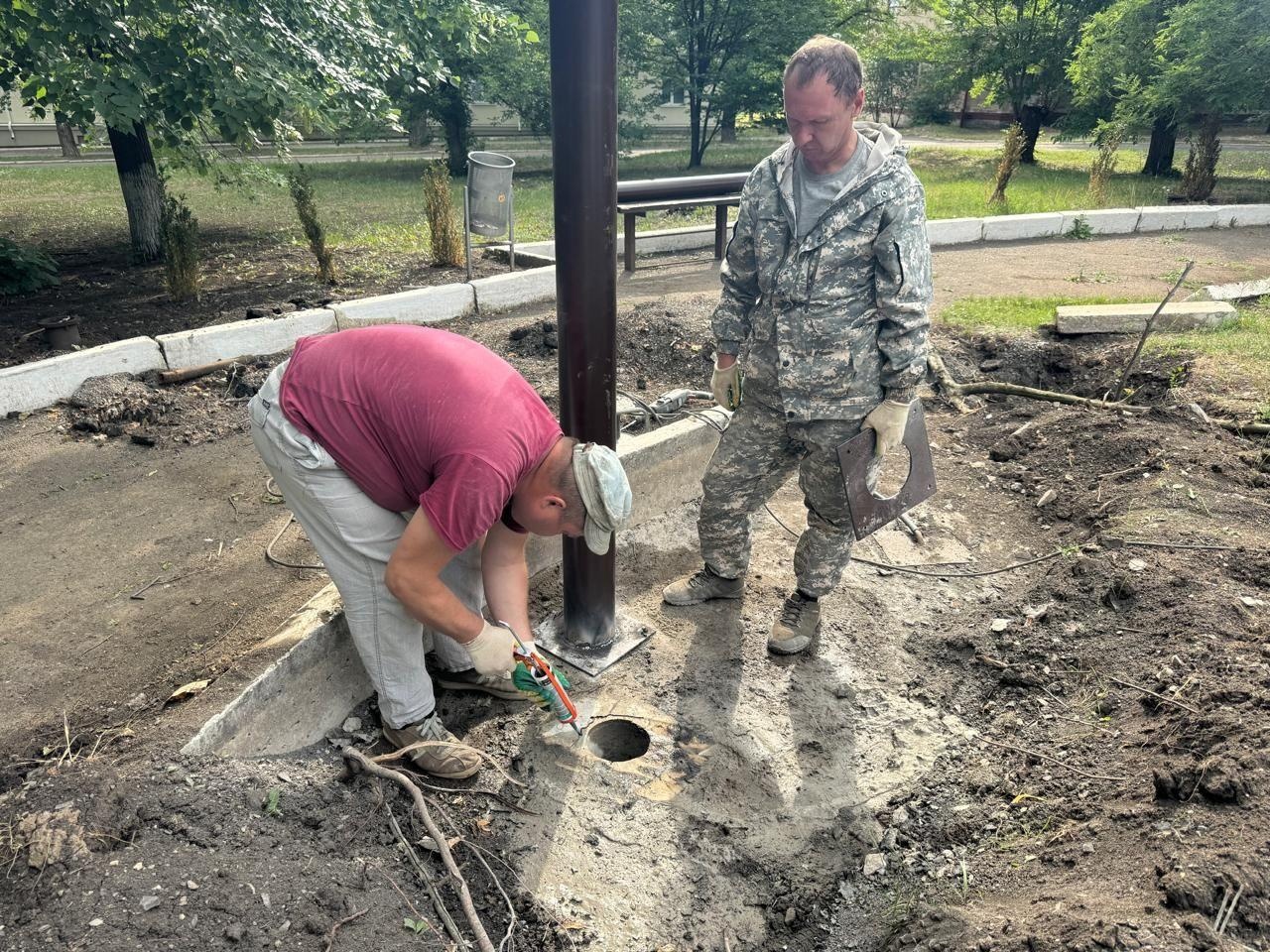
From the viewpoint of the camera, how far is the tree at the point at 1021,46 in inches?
689

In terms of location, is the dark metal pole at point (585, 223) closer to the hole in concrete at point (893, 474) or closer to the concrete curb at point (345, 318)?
the hole in concrete at point (893, 474)

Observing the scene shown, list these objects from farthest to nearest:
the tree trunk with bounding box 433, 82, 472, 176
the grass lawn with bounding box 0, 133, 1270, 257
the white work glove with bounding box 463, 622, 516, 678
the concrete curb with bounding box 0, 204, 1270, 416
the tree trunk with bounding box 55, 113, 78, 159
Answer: the tree trunk with bounding box 55, 113, 78, 159 → the tree trunk with bounding box 433, 82, 472, 176 → the grass lawn with bounding box 0, 133, 1270, 257 → the concrete curb with bounding box 0, 204, 1270, 416 → the white work glove with bounding box 463, 622, 516, 678

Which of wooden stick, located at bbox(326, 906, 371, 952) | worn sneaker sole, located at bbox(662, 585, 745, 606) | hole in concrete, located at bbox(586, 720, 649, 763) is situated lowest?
hole in concrete, located at bbox(586, 720, 649, 763)

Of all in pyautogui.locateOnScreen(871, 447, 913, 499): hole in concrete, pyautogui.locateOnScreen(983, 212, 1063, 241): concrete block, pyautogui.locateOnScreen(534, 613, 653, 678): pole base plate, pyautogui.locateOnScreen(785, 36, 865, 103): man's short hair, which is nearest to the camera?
pyautogui.locateOnScreen(785, 36, 865, 103): man's short hair

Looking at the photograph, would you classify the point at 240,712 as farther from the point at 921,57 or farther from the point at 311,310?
the point at 921,57

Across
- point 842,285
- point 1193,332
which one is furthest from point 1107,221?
point 842,285

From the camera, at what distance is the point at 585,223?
2.67 metres

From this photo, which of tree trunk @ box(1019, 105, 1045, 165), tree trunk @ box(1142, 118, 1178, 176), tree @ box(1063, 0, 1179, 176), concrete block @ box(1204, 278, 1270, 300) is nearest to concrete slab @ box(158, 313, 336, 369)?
concrete block @ box(1204, 278, 1270, 300)

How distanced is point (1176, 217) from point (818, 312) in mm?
10547

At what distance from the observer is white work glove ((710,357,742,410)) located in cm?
330

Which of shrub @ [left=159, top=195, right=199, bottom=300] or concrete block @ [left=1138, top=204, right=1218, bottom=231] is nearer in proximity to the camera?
shrub @ [left=159, top=195, right=199, bottom=300]

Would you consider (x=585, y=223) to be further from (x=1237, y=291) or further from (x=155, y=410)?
(x=1237, y=291)

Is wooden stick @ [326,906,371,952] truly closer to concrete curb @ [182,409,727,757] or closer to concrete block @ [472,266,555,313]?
concrete curb @ [182,409,727,757]

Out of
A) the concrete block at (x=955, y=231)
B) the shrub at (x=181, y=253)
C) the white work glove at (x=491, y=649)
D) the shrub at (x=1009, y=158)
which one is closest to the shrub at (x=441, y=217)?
the shrub at (x=181, y=253)
